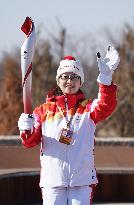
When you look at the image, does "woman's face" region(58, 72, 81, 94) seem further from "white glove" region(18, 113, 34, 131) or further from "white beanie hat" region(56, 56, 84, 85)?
"white glove" region(18, 113, 34, 131)

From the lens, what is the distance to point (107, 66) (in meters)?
3.91

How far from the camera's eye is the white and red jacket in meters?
3.89

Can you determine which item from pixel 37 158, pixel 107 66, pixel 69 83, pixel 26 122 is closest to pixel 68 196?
pixel 26 122

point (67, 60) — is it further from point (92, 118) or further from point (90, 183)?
point (90, 183)

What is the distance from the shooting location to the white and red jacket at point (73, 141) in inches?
153

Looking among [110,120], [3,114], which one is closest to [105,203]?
[3,114]

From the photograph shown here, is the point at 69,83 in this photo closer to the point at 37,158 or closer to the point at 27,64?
the point at 27,64

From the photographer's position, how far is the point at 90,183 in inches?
155

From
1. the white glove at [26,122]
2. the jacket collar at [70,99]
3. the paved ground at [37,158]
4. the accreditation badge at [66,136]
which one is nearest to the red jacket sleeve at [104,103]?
the jacket collar at [70,99]

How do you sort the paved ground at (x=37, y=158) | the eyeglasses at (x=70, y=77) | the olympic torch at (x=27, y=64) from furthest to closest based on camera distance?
1. the paved ground at (x=37, y=158)
2. the eyeglasses at (x=70, y=77)
3. the olympic torch at (x=27, y=64)

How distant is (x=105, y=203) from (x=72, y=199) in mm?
3616

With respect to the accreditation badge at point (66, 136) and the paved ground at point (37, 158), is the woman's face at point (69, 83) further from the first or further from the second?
the paved ground at point (37, 158)

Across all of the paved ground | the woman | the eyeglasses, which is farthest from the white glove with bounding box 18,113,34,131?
the paved ground

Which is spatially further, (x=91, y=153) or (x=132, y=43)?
(x=132, y=43)
